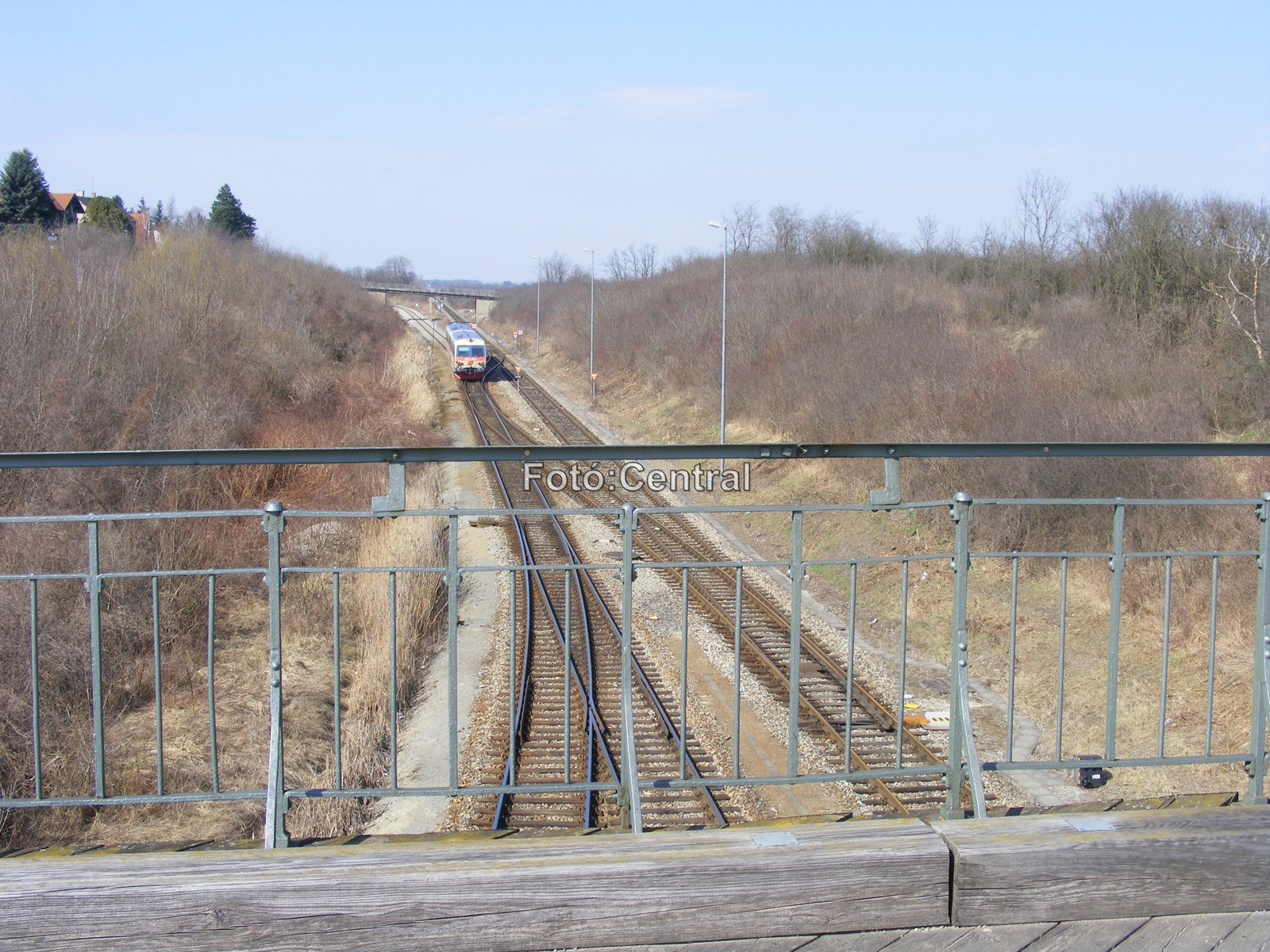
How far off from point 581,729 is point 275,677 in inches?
236

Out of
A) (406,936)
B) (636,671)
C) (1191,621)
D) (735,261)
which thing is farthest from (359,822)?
(735,261)

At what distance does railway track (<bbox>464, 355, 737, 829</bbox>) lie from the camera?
25.0 ft

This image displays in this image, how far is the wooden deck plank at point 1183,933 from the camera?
256 cm

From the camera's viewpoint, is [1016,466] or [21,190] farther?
[21,190]

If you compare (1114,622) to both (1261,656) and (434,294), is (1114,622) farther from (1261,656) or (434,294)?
(434,294)

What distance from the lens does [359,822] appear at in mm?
7984

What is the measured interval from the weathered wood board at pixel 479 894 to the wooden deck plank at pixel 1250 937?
74 centimetres

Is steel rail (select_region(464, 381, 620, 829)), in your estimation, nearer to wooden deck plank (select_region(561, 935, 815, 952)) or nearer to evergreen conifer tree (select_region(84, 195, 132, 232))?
wooden deck plank (select_region(561, 935, 815, 952))

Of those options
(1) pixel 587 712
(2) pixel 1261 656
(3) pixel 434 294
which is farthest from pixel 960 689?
(3) pixel 434 294

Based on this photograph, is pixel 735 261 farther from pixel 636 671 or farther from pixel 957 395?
pixel 636 671

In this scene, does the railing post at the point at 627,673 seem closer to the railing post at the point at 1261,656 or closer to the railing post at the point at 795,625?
the railing post at the point at 795,625

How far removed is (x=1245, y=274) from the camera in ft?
69.1

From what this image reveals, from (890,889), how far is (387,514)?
2.28m

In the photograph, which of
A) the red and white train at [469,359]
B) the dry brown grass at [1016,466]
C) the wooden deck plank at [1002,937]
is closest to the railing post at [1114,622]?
the wooden deck plank at [1002,937]
